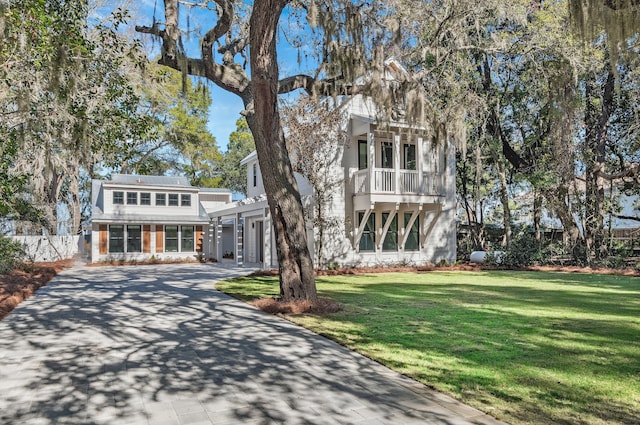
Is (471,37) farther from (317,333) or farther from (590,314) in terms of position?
(317,333)

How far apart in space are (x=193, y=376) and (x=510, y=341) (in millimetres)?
4036

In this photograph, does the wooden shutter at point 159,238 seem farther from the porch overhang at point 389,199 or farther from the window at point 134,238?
the porch overhang at point 389,199

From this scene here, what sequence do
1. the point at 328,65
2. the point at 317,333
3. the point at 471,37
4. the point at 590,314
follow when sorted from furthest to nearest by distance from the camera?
the point at 471,37
the point at 328,65
the point at 590,314
the point at 317,333

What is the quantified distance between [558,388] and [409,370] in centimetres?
141

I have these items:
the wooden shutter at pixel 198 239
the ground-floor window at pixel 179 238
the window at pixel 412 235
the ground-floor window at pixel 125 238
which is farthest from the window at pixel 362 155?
the ground-floor window at pixel 125 238

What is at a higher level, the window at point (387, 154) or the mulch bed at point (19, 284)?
the window at point (387, 154)

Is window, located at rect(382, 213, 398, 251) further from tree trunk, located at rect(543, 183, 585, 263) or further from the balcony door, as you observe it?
tree trunk, located at rect(543, 183, 585, 263)

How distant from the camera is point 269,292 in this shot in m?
10.7

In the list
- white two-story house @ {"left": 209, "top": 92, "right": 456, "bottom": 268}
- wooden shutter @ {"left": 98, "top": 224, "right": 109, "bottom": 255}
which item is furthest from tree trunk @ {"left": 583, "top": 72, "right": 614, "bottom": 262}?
wooden shutter @ {"left": 98, "top": 224, "right": 109, "bottom": 255}

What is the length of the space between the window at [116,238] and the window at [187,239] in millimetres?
2986

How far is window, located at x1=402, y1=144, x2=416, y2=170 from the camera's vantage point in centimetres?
1827

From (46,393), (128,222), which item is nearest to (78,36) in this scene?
(46,393)

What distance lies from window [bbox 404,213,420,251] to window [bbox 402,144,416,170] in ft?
6.61

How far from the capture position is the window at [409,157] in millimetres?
18266
